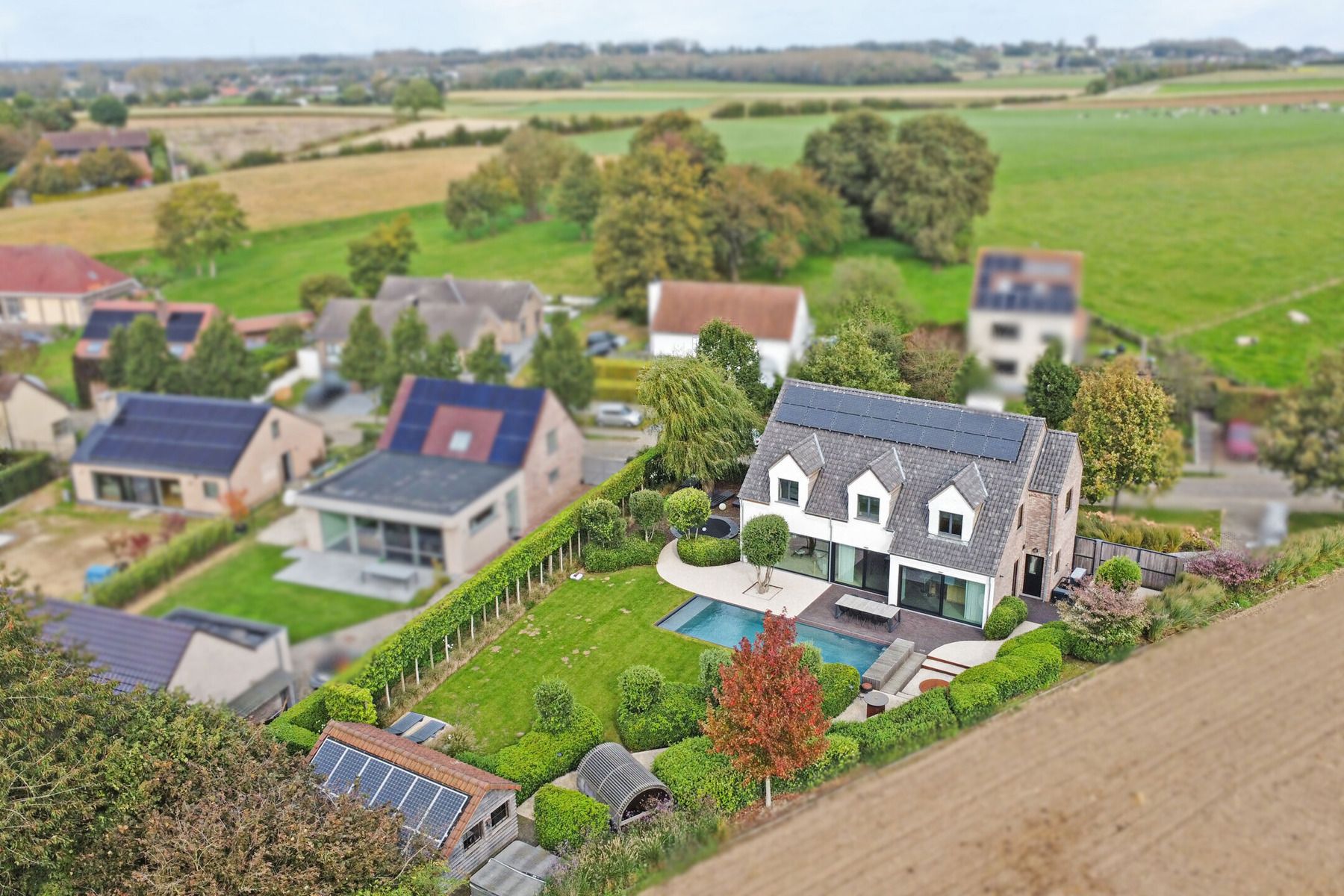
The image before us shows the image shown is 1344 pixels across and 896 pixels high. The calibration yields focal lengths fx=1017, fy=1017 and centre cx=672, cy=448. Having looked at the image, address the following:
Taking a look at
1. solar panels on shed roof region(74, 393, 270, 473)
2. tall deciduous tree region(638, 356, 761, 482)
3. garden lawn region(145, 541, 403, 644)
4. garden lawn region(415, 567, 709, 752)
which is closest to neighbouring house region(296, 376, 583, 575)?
garden lawn region(145, 541, 403, 644)

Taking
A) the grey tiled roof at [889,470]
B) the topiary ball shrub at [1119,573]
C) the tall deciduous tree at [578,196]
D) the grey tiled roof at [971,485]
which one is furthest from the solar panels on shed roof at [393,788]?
the tall deciduous tree at [578,196]

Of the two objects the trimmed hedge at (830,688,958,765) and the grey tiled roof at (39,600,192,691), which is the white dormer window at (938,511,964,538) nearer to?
the trimmed hedge at (830,688,958,765)

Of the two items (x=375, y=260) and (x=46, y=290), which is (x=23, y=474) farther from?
(x=375, y=260)

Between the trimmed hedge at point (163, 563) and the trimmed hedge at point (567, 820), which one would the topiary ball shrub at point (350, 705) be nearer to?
the trimmed hedge at point (567, 820)

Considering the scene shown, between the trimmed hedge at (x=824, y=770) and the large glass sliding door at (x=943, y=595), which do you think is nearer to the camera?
the trimmed hedge at (x=824, y=770)

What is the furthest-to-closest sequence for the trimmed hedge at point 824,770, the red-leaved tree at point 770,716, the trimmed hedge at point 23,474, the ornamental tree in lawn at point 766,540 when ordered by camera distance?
the trimmed hedge at point 23,474 < the ornamental tree in lawn at point 766,540 < the trimmed hedge at point 824,770 < the red-leaved tree at point 770,716

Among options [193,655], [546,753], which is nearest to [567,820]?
[546,753]

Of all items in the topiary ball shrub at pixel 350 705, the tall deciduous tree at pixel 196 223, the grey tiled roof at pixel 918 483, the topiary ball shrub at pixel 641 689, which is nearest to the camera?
the topiary ball shrub at pixel 641 689
